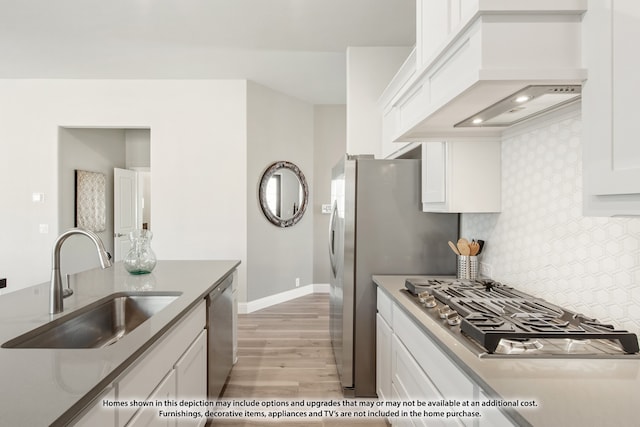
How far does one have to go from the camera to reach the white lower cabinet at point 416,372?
108cm

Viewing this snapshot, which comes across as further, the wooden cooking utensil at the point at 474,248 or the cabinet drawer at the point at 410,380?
the wooden cooking utensil at the point at 474,248

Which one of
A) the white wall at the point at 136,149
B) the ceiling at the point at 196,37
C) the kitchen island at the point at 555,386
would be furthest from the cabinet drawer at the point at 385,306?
the white wall at the point at 136,149

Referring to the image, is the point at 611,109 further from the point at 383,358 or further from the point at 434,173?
the point at 383,358

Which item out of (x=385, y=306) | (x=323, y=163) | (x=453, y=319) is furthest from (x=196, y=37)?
(x=453, y=319)

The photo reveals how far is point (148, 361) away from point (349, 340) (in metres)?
1.54

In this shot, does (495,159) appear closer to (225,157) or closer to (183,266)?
(183,266)

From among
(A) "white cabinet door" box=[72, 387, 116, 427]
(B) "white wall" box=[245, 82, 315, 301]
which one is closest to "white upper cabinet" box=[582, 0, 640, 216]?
(A) "white cabinet door" box=[72, 387, 116, 427]

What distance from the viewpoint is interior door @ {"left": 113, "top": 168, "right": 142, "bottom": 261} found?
18.1 ft

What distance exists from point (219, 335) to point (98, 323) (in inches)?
31.0

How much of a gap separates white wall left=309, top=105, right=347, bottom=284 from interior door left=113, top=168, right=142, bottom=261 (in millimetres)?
3045

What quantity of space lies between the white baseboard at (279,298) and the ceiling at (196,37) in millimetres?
2875

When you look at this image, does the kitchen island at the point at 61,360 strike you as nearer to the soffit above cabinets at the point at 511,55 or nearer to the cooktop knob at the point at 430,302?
the cooktop knob at the point at 430,302

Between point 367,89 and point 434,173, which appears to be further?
point 367,89

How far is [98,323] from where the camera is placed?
1.69 m
